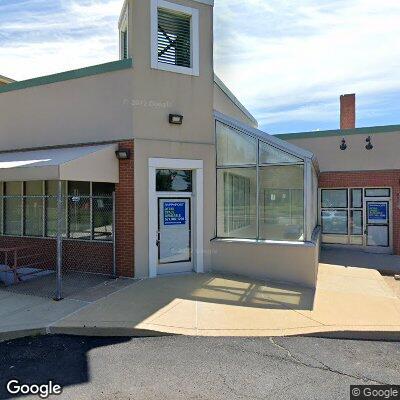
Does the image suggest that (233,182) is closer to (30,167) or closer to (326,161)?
(30,167)

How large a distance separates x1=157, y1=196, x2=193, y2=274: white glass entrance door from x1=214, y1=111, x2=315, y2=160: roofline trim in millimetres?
2259

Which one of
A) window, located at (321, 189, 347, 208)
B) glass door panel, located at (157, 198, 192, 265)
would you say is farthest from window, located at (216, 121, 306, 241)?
window, located at (321, 189, 347, 208)

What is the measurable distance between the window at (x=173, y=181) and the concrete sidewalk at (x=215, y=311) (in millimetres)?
2232

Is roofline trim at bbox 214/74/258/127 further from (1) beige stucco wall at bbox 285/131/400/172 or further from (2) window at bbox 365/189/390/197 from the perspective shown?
(2) window at bbox 365/189/390/197

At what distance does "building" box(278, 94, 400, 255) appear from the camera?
13146 millimetres

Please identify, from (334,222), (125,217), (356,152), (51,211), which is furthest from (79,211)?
(356,152)

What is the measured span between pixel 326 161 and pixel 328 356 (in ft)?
35.0

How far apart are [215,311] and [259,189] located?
354cm

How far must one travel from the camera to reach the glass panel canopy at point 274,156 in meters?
8.40

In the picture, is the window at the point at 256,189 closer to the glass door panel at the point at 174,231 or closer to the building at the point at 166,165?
the building at the point at 166,165

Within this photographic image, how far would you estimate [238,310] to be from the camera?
632 cm

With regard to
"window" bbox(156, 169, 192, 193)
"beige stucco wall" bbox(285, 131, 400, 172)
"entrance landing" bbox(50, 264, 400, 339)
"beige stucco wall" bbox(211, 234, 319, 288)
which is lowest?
"entrance landing" bbox(50, 264, 400, 339)

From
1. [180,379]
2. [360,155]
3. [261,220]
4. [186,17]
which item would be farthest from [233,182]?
[360,155]

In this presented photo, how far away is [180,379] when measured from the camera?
4.09 meters
